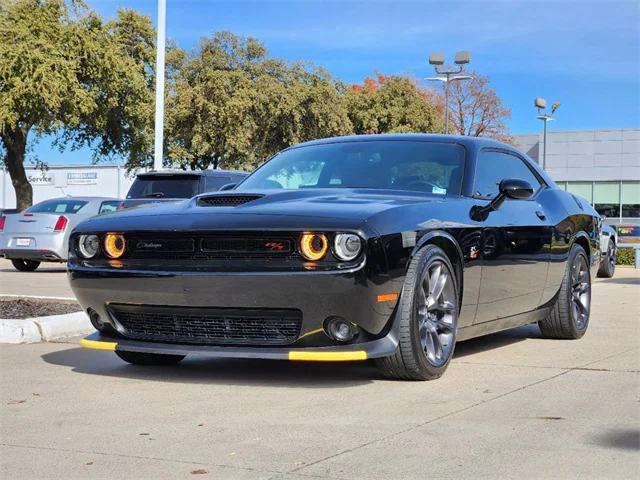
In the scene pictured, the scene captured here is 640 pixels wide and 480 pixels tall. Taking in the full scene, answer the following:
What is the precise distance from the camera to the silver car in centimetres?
1639

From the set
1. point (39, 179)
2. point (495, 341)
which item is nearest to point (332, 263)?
point (495, 341)

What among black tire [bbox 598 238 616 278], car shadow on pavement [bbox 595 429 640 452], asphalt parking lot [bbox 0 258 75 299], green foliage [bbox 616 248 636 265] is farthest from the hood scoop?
green foliage [bbox 616 248 636 265]

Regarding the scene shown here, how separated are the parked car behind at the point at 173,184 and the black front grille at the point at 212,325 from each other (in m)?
8.86

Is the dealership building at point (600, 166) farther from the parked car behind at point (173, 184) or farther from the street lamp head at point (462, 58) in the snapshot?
the parked car behind at point (173, 184)

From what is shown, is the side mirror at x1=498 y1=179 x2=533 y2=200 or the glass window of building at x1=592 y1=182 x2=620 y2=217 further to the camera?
the glass window of building at x1=592 y1=182 x2=620 y2=217

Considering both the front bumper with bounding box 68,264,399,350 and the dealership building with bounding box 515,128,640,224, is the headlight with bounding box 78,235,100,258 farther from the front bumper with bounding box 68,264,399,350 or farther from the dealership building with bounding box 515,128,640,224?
the dealership building with bounding box 515,128,640,224

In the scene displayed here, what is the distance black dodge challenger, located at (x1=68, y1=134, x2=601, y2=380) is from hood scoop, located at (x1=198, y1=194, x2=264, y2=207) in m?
0.01

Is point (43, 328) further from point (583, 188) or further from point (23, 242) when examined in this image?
point (583, 188)

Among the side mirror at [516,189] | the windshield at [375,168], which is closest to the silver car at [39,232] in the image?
the windshield at [375,168]

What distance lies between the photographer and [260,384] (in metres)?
5.41

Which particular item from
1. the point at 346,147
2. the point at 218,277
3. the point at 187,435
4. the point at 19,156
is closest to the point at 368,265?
the point at 218,277

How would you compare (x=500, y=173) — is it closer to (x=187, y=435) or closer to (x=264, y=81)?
(x=187, y=435)

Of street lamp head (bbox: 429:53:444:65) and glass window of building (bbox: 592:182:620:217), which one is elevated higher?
street lamp head (bbox: 429:53:444:65)

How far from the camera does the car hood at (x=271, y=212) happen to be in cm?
500
